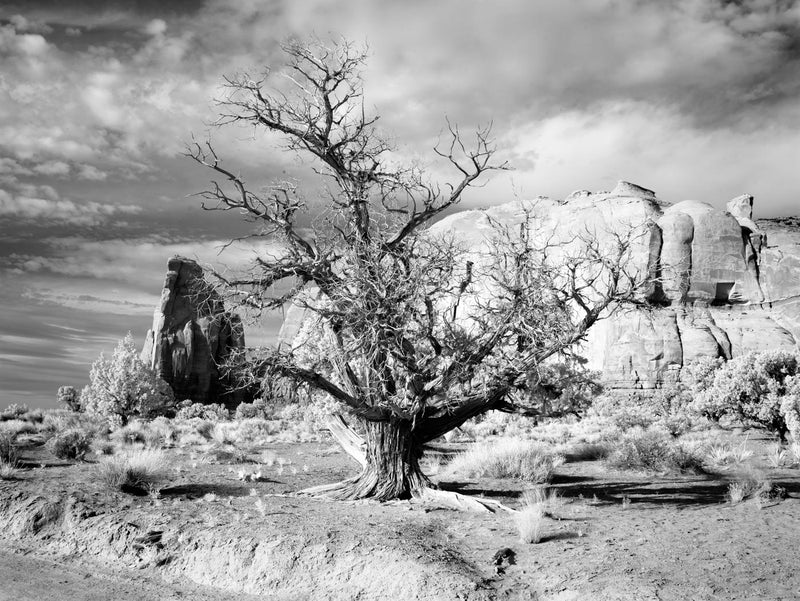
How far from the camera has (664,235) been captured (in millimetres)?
58375

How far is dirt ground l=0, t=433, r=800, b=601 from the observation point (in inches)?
286

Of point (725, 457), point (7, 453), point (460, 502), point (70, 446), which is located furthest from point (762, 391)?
point (7, 453)

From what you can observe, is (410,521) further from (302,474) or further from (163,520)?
(302,474)

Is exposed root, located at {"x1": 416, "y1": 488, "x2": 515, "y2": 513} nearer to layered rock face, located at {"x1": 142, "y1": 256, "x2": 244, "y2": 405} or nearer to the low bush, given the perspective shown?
the low bush

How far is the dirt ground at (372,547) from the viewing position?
7.27m

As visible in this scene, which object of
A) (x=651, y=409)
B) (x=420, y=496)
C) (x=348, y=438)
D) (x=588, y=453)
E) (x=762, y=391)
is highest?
(x=762, y=391)

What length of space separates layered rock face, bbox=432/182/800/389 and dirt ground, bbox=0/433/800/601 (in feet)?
137

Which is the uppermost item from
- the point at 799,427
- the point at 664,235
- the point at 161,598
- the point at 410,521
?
the point at 664,235

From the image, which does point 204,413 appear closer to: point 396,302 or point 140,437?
point 140,437

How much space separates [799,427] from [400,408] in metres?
16.5

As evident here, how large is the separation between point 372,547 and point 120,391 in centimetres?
3433

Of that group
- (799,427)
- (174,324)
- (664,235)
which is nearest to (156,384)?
(174,324)

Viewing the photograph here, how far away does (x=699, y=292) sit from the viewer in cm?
5638

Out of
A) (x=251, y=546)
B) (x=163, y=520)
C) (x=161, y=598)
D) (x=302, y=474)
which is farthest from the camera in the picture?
(x=302, y=474)
